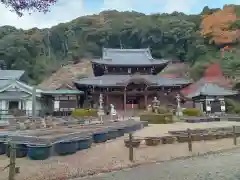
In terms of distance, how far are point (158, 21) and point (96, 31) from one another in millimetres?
17026

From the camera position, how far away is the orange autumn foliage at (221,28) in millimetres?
59594

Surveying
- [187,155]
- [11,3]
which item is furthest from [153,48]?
[11,3]

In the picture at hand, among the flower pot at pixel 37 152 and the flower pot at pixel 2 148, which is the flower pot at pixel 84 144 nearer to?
the flower pot at pixel 37 152

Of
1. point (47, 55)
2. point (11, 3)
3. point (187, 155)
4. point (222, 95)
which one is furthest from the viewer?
point (47, 55)

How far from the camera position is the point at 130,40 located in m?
76.5

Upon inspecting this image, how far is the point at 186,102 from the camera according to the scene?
1526 inches

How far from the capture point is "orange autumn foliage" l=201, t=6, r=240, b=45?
196ft

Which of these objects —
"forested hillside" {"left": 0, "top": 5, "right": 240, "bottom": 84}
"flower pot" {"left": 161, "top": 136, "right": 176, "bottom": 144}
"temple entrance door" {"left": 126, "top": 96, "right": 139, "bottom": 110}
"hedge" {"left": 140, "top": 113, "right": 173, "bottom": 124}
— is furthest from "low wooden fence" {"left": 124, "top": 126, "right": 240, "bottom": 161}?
"forested hillside" {"left": 0, "top": 5, "right": 240, "bottom": 84}

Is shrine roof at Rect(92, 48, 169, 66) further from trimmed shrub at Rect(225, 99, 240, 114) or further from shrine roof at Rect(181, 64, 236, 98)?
trimmed shrub at Rect(225, 99, 240, 114)

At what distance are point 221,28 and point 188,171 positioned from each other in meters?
57.8

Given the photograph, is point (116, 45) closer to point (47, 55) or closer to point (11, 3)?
point (47, 55)

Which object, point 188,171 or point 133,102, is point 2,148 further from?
point 133,102

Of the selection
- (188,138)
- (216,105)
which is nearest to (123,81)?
(216,105)

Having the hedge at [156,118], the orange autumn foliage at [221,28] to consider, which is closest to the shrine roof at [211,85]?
the orange autumn foliage at [221,28]
